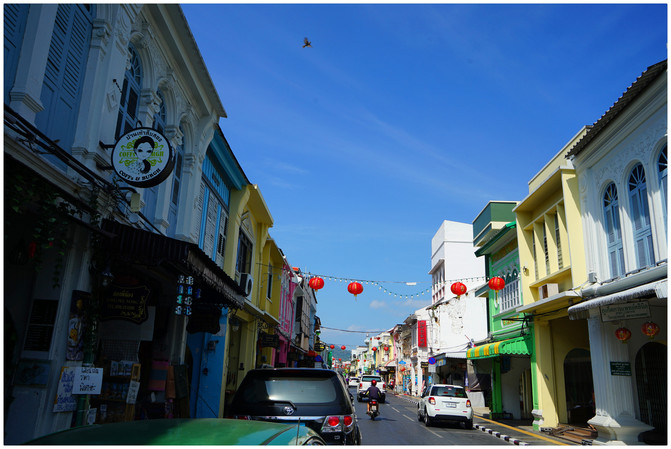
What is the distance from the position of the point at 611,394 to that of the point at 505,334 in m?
8.77

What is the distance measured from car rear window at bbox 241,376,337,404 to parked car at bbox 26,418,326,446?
3158mm

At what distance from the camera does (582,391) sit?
2009 centimetres

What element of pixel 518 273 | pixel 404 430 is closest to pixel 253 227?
pixel 404 430

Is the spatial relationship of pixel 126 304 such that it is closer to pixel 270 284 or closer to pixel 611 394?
pixel 611 394

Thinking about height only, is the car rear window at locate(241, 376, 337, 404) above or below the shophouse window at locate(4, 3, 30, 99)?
below

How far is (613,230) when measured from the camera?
1366cm

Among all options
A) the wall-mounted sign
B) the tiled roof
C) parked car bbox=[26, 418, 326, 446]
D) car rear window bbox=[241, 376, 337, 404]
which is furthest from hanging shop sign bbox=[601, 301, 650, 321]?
parked car bbox=[26, 418, 326, 446]

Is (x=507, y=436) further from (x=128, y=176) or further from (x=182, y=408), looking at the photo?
(x=128, y=176)

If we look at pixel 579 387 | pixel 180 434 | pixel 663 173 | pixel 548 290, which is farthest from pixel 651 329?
pixel 180 434

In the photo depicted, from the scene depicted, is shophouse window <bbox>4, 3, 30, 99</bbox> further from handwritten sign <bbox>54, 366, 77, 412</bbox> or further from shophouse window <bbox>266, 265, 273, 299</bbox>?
shophouse window <bbox>266, 265, 273, 299</bbox>

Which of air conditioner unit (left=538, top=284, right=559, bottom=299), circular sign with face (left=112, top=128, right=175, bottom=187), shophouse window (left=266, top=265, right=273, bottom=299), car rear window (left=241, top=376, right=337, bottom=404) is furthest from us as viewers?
shophouse window (left=266, top=265, right=273, bottom=299)

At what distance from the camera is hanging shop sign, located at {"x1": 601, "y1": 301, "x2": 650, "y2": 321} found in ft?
37.8

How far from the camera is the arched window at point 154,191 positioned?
1011 centimetres

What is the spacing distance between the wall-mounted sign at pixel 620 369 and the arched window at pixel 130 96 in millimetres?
12996
